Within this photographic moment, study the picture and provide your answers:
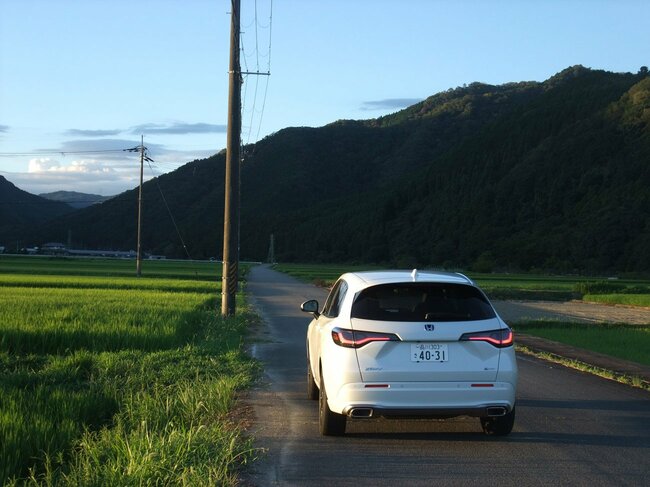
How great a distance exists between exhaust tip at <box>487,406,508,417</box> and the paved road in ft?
1.04

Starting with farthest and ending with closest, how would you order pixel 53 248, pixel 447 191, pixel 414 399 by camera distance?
1. pixel 53 248
2. pixel 447 191
3. pixel 414 399

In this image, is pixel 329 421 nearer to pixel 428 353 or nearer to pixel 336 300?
pixel 428 353

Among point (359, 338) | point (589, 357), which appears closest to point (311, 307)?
point (359, 338)

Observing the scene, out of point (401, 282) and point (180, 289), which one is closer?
point (401, 282)

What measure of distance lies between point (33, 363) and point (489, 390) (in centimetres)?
864

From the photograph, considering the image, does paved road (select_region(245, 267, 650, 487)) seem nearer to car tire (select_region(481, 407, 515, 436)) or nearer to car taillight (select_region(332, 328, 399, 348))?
car tire (select_region(481, 407, 515, 436))

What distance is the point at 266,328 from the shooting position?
21.6 m

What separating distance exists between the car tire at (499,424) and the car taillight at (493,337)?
0.67 metres

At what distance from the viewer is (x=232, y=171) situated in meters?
21.0

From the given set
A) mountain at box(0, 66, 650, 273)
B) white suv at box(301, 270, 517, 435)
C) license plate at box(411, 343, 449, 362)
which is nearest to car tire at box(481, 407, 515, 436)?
white suv at box(301, 270, 517, 435)

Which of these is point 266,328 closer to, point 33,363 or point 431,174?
point 33,363

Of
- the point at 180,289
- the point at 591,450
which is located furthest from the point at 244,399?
the point at 180,289

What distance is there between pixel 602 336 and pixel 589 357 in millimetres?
5862

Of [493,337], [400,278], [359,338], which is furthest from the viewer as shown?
[400,278]
